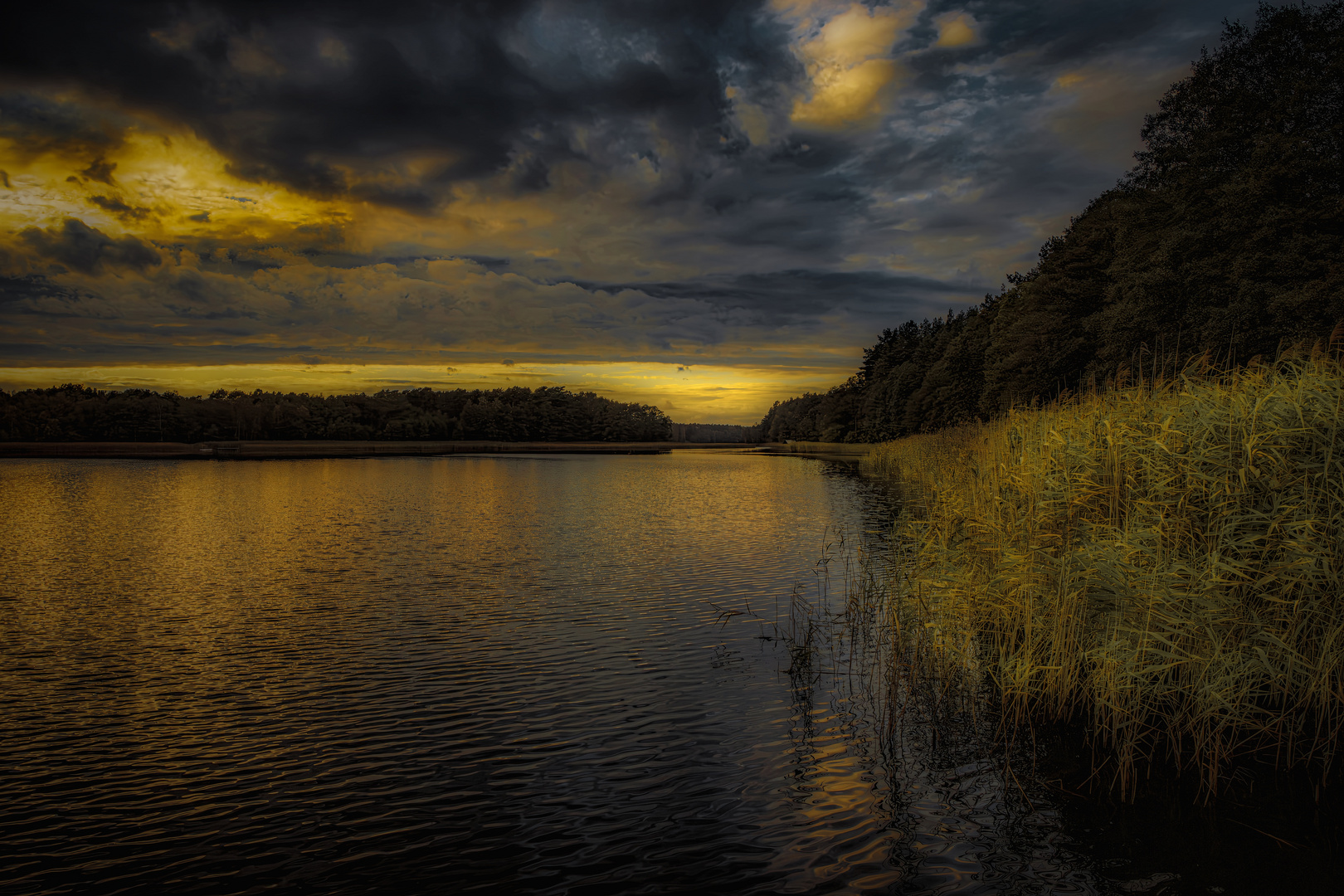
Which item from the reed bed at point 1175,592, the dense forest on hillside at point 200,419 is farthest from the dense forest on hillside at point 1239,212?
the dense forest on hillside at point 200,419

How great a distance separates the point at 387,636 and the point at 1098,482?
41.0 feet

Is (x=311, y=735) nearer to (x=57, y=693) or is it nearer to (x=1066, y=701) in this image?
(x=57, y=693)

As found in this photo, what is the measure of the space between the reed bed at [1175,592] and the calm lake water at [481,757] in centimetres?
140

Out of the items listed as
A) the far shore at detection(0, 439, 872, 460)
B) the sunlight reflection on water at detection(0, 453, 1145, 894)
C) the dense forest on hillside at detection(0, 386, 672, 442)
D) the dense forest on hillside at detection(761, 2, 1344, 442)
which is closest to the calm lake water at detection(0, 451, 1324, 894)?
the sunlight reflection on water at detection(0, 453, 1145, 894)

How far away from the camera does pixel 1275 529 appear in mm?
8172

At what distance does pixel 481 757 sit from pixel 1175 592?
26.9ft

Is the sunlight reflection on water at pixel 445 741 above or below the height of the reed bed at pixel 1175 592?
below

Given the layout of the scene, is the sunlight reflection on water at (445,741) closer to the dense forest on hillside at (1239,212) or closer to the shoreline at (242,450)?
the dense forest on hillside at (1239,212)

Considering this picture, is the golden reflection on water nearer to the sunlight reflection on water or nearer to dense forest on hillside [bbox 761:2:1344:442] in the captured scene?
the sunlight reflection on water

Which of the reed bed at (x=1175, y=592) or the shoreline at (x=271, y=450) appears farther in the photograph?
the shoreline at (x=271, y=450)

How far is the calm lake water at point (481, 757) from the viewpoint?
20.4 ft

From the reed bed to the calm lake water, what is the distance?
1399 millimetres

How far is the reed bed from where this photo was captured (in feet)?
24.7

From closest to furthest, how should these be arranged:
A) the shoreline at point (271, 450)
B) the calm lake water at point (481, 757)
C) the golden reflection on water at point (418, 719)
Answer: the calm lake water at point (481, 757) → the golden reflection on water at point (418, 719) → the shoreline at point (271, 450)
